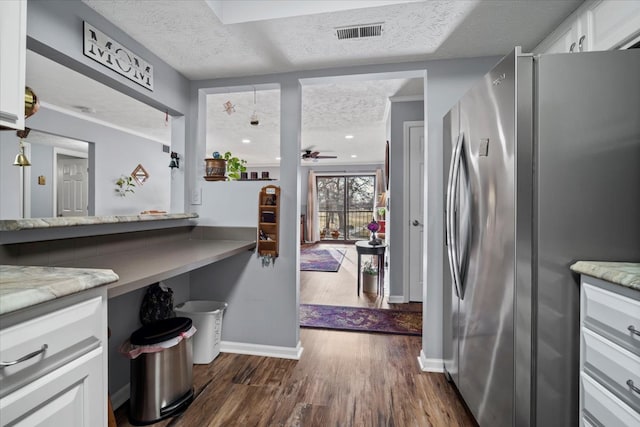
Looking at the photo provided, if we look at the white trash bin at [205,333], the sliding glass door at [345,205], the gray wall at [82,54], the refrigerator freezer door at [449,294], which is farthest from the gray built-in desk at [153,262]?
the sliding glass door at [345,205]

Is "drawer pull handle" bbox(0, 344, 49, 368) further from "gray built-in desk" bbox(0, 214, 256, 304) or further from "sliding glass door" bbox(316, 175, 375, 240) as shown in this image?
"sliding glass door" bbox(316, 175, 375, 240)

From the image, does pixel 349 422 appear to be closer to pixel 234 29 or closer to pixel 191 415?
pixel 191 415

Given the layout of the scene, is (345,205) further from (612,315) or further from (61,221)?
(612,315)

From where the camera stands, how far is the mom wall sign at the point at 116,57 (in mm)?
1653

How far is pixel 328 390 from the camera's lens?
2.00 meters

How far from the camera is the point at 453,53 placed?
2156 millimetres

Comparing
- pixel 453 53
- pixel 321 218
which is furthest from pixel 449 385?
pixel 321 218

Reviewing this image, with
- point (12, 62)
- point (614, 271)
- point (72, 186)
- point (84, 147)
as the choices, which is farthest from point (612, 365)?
point (72, 186)

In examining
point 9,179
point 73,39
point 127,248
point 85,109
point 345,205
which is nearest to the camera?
point 73,39

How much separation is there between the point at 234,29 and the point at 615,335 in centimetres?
229

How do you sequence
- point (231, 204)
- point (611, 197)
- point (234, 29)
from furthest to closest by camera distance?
point (231, 204), point (234, 29), point (611, 197)

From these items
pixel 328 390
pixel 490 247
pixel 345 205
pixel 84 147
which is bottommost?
pixel 328 390

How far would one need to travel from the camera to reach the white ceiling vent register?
1.84m

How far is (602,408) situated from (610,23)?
1608 millimetres
